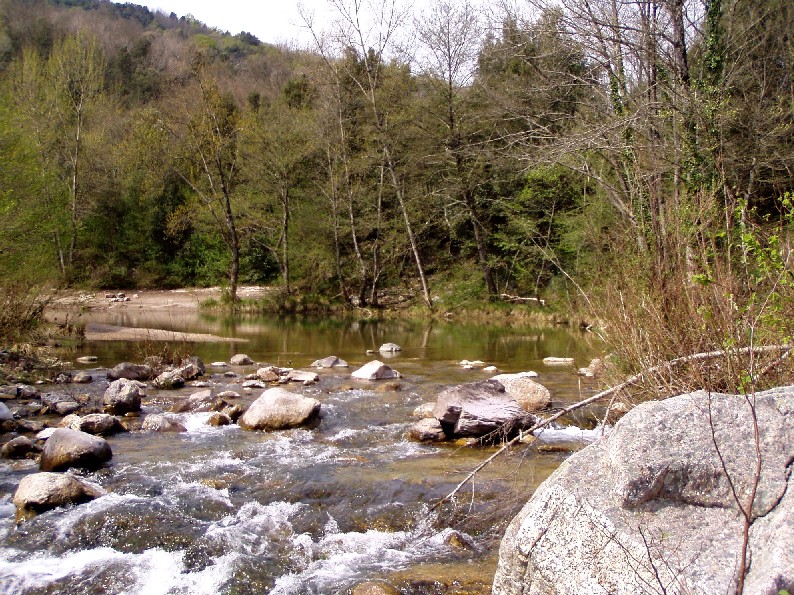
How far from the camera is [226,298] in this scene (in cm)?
2722

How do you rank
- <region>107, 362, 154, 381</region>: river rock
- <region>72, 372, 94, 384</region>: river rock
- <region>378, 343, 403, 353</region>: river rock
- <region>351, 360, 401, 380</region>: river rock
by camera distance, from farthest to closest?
<region>378, 343, 403, 353</region>: river rock < <region>351, 360, 401, 380</region>: river rock < <region>107, 362, 154, 381</region>: river rock < <region>72, 372, 94, 384</region>: river rock

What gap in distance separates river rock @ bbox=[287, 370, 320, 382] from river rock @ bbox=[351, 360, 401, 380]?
763mm

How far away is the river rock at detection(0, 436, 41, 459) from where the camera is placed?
6.68m

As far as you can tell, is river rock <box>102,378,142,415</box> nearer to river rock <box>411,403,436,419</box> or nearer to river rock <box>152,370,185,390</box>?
river rock <box>152,370,185,390</box>

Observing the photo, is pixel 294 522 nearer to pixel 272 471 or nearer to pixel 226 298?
pixel 272 471

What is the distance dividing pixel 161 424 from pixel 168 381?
8.81 feet

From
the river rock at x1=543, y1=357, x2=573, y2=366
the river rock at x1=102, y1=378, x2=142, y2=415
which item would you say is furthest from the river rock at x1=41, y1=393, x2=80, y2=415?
the river rock at x1=543, y1=357, x2=573, y2=366

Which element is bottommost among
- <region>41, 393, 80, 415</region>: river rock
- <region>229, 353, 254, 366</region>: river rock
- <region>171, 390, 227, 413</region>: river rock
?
<region>229, 353, 254, 366</region>: river rock

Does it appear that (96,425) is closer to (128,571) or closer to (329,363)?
(128,571)

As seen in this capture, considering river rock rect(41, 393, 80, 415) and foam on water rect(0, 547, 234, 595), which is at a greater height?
river rock rect(41, 393, 80, 415)

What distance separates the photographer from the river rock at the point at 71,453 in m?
6.27

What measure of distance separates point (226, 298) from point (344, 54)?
35.7ft

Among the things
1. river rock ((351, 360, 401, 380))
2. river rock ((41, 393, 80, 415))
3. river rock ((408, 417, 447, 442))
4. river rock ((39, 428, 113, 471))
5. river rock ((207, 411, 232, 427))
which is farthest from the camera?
river rock ((351, 360, 401, 380))

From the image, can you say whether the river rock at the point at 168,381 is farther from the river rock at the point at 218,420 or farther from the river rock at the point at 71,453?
the river rock at the point at 71,453
